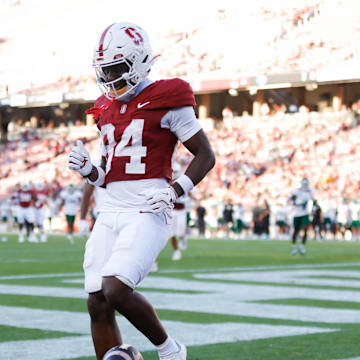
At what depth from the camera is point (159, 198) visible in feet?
14.1

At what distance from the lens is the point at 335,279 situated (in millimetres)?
11930

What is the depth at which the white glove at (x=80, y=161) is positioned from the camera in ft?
14.9

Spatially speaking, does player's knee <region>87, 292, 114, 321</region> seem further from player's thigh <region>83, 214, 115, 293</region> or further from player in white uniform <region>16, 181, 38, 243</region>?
player in white uniform <region>16, 181, 38, 243</region>

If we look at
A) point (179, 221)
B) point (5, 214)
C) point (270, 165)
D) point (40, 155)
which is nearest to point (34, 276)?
point (179, 221)

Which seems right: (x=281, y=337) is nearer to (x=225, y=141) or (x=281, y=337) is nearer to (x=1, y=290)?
(x=1, y=290)

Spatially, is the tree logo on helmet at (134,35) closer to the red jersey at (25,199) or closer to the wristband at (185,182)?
the wristband at (185,182)

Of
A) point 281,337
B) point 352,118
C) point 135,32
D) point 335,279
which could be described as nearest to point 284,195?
point 352,118

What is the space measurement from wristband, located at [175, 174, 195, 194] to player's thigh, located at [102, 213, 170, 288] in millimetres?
191

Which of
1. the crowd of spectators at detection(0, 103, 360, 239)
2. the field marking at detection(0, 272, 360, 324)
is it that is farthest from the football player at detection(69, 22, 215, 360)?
the crowd of spectators at detection(0, 103, 360, 239)

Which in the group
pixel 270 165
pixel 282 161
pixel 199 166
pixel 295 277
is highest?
pixel 199 166

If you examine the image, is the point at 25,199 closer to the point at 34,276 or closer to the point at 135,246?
the point at 34,276

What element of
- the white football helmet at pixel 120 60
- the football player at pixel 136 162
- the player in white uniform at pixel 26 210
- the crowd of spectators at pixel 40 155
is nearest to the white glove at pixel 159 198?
the football player at pixel 136 162

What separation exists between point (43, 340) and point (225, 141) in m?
33.2

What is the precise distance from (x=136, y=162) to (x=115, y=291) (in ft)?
2.26
